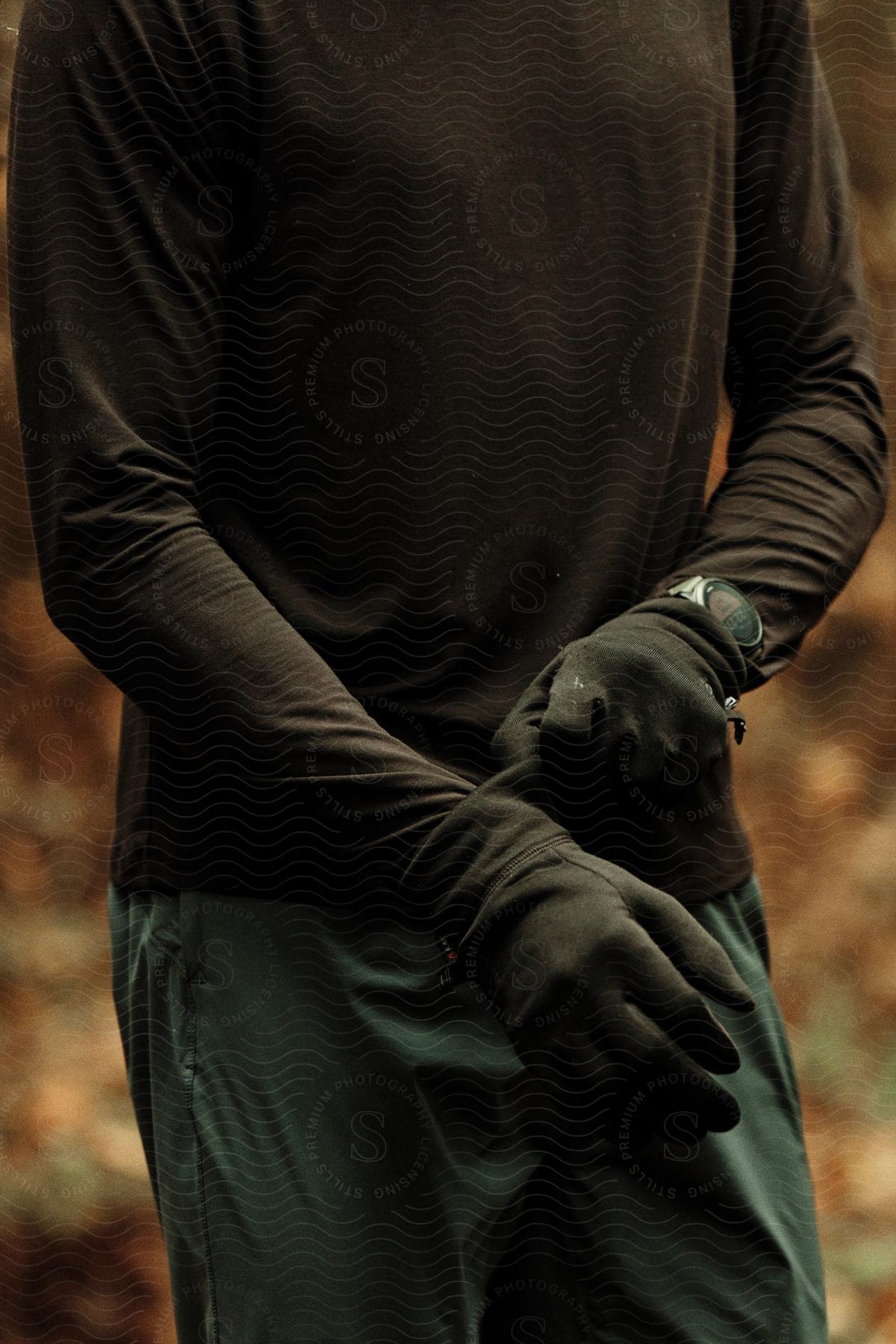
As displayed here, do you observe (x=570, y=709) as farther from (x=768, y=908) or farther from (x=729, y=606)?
(x=768, y=908)

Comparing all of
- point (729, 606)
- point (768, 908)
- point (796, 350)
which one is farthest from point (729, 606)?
point (768, 908)

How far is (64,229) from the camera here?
38 cm

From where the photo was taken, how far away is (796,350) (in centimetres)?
49

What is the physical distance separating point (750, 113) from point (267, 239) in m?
0.18

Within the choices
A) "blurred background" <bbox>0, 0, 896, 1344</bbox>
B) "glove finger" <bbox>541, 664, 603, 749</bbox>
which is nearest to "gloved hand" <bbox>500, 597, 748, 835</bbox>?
"glove finger" <bbox>541, 664, 603, 749</bbox>

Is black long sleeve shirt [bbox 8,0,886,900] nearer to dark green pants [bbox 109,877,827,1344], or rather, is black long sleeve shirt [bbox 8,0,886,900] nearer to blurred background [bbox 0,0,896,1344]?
dark green pants [bbox 109,877,827,1344]

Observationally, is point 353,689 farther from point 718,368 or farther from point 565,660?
point 718,368

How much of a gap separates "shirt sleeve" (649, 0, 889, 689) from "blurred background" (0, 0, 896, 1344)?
19 centimetres

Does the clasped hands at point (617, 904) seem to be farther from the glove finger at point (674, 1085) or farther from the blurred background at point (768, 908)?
the blurred background at point (768, 908)

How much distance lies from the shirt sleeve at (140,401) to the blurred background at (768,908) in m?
0.27

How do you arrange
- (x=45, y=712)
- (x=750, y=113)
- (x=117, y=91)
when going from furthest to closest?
1. (x=45, y=712)
2. (x=750, y=113)
3. (x=117, y=91)

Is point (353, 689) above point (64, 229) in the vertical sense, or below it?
below

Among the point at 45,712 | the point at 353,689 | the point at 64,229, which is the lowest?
the point at 45,712

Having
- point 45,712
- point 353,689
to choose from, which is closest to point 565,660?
point 353,689
